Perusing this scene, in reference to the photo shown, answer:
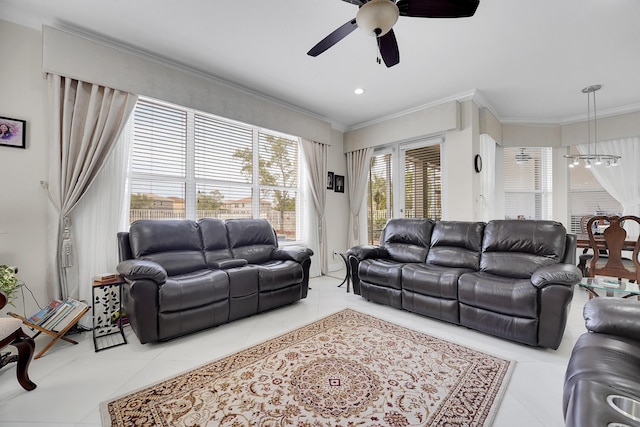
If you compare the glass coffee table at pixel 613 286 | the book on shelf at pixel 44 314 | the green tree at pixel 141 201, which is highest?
the green tree at pixel 141 201

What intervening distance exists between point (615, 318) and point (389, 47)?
2.15 meters

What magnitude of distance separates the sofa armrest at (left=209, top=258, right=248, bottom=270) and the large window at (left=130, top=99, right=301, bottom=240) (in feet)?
2.81

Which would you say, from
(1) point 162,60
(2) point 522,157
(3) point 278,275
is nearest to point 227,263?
(3) point 278,275

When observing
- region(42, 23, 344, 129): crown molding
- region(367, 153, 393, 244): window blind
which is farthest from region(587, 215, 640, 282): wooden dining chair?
region(42, 23, 344, 129): crown molding

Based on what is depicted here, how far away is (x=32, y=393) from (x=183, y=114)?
2.97m

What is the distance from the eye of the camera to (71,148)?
2.57 meters

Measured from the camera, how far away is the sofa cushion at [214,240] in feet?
10.6

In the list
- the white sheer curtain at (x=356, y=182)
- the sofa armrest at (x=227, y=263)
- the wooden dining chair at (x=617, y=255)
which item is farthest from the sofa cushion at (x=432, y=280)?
the white sheer curtain at (x=356, y=182)

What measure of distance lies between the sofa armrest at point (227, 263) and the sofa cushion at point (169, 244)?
0.16 meters

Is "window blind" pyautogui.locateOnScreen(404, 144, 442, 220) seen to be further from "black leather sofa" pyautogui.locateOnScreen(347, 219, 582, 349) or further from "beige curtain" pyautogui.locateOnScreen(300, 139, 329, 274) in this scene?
"beige curtain" pyautogui.locateOnScreen(300, 139, 329, 274)

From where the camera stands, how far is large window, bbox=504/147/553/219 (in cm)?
530

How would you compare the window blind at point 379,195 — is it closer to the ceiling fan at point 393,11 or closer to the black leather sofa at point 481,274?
the black leather sofa at point 481,274

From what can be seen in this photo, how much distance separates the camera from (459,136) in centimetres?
417

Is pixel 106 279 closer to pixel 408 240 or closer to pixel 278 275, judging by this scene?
pixel 278 275
